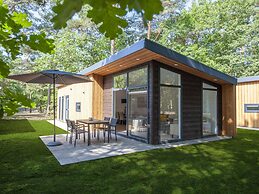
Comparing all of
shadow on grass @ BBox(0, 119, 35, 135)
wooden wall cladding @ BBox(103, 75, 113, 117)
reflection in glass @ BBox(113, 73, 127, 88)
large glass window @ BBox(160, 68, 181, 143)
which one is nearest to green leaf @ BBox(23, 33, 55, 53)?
large glass window @ BBox(160, 68, 181, 143)

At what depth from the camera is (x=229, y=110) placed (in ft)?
29.3

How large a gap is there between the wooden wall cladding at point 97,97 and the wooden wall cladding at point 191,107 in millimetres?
4388

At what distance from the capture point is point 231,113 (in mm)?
8836

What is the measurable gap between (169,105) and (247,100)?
7.01 m

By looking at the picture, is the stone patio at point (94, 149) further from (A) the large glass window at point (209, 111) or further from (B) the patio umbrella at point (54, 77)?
(A) the large glass window at point (209, 111)

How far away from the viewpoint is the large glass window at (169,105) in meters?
7.65

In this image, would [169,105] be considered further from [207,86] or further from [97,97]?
[97,97]

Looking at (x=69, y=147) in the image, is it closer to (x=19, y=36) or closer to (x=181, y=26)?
(x=19, y=36)

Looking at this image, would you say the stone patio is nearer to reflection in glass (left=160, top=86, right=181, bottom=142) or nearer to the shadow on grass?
reflection in glass (left=160, top=86, right=181, bottom=142)

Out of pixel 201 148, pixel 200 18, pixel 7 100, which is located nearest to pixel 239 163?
pixel 201 148

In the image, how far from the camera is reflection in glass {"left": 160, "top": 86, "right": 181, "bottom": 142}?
A: 25.1ft

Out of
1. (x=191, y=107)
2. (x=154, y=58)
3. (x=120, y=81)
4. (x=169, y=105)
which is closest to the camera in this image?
(x=154, y=58)

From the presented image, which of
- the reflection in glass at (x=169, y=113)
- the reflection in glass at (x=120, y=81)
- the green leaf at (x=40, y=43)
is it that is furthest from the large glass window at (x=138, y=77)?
the green leaf at (x=40, y=43)

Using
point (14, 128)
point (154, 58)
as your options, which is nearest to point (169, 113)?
point (154, 58)
